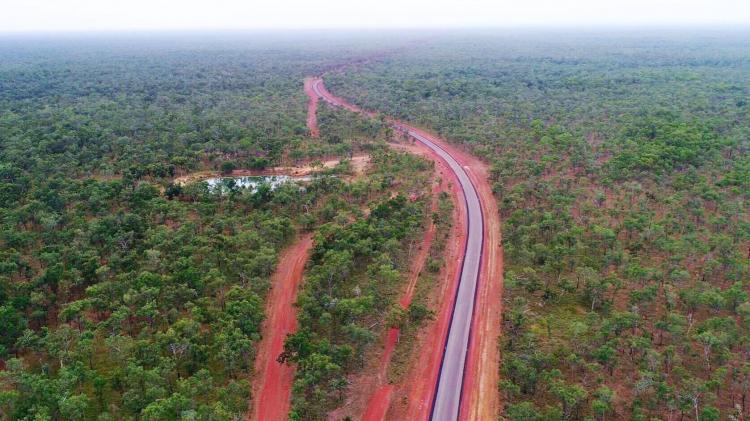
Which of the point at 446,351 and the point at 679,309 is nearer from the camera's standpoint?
the point at 446,351

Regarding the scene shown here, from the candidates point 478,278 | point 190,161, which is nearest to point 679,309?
point 478,278

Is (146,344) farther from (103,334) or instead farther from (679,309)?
(679,309)

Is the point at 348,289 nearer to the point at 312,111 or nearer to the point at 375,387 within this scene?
the point at 375,387

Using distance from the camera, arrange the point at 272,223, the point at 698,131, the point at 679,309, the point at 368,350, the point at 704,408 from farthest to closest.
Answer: the point at 698,131 → the point at 272,223 → the point at 679,309 → the point at 368,350 → the point at 704,408

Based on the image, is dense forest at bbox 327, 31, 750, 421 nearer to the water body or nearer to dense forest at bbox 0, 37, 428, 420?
dense forest at bbox 0, 37, 428, 420

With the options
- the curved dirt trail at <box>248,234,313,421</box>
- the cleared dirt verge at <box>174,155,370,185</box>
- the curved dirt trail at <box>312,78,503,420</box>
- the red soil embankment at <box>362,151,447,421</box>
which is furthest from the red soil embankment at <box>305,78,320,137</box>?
the curved dirt trail at <box>312,78,503,420</box>

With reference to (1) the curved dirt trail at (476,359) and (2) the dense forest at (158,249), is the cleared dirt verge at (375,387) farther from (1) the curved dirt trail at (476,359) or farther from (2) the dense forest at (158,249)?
(2) the dense forest at (158,249)
